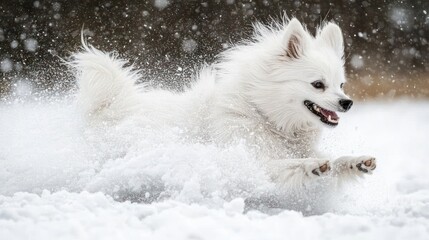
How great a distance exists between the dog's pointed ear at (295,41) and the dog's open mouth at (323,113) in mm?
406

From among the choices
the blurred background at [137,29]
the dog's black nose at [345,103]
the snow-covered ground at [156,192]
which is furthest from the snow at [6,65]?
the dog's black nose at [345,103]

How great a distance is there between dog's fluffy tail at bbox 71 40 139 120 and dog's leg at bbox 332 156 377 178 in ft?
6.15

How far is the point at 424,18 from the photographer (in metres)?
10.1

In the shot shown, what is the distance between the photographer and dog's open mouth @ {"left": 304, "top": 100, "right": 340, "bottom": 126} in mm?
4105

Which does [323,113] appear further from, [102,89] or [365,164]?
[102,89]

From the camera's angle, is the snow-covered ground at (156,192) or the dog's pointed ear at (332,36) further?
the dog's pointed ear at (332,36)

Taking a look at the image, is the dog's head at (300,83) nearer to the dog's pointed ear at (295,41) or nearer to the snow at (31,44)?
the dog's pointed ear at (295,41)

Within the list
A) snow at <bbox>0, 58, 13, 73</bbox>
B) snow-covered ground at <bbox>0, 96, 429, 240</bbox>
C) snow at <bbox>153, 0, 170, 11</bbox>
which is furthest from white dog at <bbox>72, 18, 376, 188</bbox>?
snow at <bbox>0, 58, 13, 73</bbox>

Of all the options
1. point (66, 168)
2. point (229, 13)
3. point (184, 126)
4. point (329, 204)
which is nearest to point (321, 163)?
point (329, 204)

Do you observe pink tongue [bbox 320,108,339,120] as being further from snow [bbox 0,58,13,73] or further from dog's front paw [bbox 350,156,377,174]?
snow [bbox 0,58,13,73]

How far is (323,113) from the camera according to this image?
13.6ft

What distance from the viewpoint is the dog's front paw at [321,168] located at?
358 centimetres

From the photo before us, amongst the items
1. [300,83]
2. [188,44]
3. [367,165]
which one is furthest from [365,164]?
[188,44]

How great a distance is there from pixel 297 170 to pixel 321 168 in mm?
195
